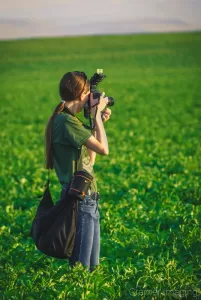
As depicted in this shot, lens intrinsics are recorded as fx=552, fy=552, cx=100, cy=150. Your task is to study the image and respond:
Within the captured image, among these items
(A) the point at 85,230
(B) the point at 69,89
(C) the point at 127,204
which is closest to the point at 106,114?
(B) the point at 69,89

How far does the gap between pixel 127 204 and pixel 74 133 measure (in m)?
3.98

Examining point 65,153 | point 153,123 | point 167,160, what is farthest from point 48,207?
point 153,123

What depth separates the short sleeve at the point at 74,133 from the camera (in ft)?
15.2

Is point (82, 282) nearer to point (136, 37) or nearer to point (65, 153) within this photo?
point (65, 153)

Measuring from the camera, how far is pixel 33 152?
15.1 metres

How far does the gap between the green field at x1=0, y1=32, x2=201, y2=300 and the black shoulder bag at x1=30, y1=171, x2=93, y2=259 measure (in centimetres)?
31

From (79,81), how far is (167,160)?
26.6 ft

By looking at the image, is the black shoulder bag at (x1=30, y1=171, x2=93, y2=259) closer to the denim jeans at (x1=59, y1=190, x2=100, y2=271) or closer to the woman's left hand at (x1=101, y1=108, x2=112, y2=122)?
the denim jeans at (x1=59, y1=190, x2=100, y2=271)

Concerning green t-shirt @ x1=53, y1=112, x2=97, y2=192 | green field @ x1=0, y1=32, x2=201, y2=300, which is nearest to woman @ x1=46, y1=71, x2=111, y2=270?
green t-shirt @ x1=53, y1=112, x2=97, y2=192

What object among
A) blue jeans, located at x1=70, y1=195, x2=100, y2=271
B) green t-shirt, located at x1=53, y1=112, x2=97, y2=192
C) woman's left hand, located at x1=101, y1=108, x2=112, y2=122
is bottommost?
blue jeans, located at x1=70, y1=195, x2=100, y2=271

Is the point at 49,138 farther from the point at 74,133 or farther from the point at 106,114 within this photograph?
the point at 106,114

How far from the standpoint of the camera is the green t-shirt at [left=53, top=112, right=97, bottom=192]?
4637mm

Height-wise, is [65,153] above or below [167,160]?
below

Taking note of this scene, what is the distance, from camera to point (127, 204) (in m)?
8.45
